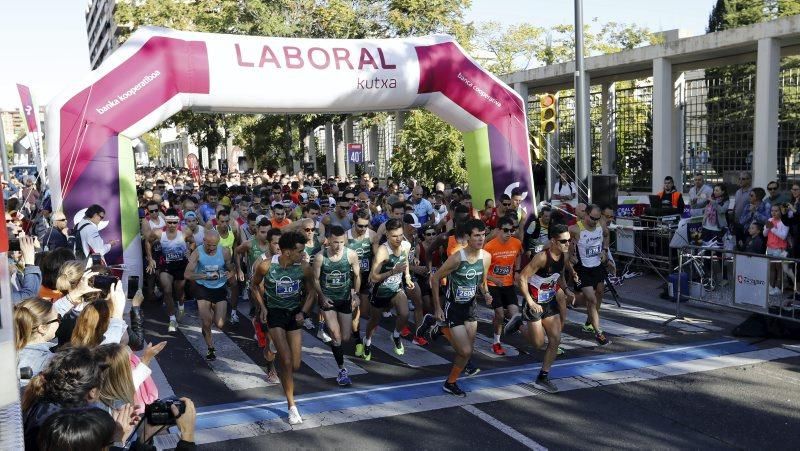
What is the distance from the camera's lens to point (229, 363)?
8.69 meters

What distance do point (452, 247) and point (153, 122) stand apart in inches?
195

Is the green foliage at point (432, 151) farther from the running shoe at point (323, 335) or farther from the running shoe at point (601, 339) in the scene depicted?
the running shoe at point (601, 339)

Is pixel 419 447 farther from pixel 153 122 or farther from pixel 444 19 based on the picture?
pixel 444 19

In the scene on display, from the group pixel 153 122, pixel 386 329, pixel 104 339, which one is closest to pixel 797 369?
pixel 386 329

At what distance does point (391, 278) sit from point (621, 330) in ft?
10.7

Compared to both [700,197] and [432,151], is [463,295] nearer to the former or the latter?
[700,197]

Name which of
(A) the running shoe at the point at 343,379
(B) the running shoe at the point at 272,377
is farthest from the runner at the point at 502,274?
(B) the running shoe at the point at 272,377

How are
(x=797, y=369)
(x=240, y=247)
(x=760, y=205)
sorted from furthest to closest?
(x=760, y=205)
(x=240, y=247)
(x=797, y=369)

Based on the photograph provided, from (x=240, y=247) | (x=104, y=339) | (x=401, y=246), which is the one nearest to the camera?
(x=104, y=339)

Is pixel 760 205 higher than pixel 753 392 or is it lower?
higher

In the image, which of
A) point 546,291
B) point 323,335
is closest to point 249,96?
point 323,335

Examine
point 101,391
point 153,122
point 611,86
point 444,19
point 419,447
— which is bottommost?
point 419,447

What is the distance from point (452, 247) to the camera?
9234 mm

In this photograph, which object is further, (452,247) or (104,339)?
(452,247)
